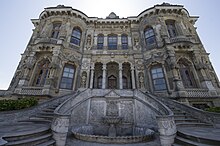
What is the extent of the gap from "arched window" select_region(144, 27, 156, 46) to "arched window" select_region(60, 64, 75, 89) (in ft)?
32.2

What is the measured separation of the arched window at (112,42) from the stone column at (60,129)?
39.1 ft

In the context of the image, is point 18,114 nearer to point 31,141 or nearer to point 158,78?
point 31,141

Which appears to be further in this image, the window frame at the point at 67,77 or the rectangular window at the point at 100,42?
the rectangular window at the point at 100,42

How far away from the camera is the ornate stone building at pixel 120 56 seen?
441 inches

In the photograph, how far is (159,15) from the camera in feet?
47.8

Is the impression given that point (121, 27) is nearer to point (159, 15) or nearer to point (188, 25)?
point (159, 15)

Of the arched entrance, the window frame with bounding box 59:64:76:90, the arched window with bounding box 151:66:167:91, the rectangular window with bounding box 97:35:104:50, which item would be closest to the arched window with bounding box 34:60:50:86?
the window frame with bounding box 59:64:76:90

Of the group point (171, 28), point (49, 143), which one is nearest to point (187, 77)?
point (171, 28)

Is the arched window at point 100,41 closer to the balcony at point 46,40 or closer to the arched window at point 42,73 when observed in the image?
the balcony at point 46,40

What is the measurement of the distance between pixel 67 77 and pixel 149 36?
438 inches

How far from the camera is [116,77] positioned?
14.8 m

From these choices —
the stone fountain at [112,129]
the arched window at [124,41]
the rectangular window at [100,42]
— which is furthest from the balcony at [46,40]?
the stone fountain at [112,129]

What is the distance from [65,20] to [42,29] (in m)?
3.04

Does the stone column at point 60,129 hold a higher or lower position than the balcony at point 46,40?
lower
